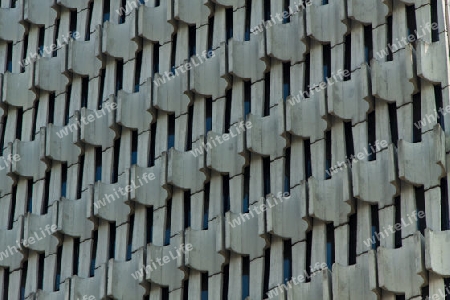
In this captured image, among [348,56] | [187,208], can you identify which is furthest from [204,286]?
[348,56]

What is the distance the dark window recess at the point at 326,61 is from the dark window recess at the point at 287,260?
6913 mm

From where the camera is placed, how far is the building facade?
2677 inches

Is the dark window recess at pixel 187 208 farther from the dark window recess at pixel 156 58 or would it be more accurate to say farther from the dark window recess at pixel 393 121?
the dark window recess at pixel 393 121

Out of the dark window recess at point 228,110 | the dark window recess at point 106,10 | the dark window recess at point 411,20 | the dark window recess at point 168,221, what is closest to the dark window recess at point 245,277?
the dark window recess at point 168,221

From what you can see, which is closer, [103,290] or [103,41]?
[103,290]

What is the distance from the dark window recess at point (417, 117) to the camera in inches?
2695

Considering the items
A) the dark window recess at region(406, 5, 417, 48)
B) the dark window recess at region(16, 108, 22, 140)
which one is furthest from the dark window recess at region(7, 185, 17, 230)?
the dark window recess at region(406, 5, 417, 48)

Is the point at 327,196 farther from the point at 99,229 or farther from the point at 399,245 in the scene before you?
the point at 99,229

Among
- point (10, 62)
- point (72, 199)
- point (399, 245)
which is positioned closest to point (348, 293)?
point (399, 245)

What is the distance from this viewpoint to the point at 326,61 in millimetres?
73188

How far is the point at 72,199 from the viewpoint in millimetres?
77625

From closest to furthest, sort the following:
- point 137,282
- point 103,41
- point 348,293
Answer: point 348,293, point 137,282, point 103,41

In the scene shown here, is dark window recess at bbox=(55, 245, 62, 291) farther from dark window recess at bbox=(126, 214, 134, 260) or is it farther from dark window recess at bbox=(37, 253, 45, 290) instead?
dark window recess at bbox=(126, 214, 134, 260)

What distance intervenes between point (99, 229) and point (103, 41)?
891 cm
